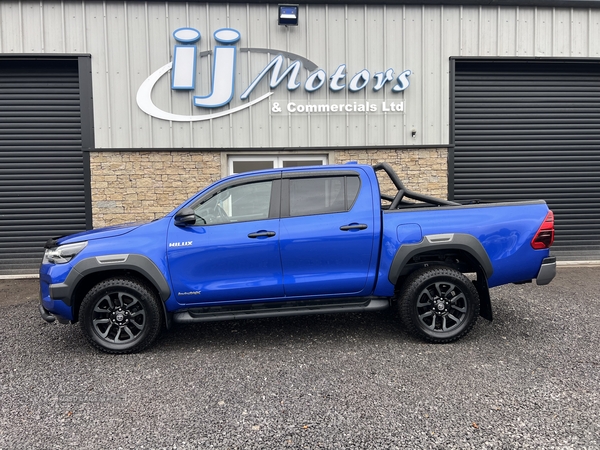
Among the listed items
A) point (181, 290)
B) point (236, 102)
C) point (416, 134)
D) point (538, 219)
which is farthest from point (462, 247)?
point (236, 102)

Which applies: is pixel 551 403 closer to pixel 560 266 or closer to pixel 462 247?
pixel 462 247

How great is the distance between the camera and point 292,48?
7.66 m

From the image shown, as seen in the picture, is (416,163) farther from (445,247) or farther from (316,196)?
(316,196)

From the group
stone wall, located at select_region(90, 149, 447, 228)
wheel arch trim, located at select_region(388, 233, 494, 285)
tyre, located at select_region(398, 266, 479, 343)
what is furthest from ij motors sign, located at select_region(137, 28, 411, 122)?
tyre, located at select_region(398, 266, 479, 343)

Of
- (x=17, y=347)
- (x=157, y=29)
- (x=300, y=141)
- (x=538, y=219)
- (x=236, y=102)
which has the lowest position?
(x=17, y=347)

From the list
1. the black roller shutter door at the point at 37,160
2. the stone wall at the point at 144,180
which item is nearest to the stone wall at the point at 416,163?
the stone wall at the point at 144,180

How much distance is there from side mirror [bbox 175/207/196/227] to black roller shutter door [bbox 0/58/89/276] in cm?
503

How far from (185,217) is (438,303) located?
8.55 ft

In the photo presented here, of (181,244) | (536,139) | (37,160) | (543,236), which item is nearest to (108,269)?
(181,244)

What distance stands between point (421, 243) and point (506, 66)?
634 cm

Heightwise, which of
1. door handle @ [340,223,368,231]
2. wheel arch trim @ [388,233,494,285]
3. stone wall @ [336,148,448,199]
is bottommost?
→ wheel arch trim @ [388,233,494,285]

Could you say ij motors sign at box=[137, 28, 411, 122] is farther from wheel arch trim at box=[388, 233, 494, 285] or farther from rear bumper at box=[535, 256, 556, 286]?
rear bumper at box=[535, 256, 556, 286]

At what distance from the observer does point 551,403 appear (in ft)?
9.43

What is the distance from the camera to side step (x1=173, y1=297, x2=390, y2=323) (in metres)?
3.85
